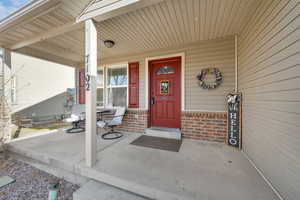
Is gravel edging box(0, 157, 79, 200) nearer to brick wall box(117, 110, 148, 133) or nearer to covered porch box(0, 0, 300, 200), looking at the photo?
covered porch box(0, 0, 300, 200)

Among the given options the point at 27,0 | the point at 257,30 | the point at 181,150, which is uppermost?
the point at 27,0

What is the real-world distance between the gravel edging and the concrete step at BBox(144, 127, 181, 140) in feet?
6.57

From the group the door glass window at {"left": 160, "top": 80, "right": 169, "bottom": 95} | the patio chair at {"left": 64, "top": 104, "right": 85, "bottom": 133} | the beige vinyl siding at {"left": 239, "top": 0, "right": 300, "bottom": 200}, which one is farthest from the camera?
the patio chair at {"left": 64, "top": 104, "right": 85, "bottom": 133}

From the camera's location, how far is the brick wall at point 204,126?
2834 mm

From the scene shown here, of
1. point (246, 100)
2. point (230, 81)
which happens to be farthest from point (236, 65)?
point (246, 100)

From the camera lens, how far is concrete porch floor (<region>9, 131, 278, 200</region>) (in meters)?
1.37

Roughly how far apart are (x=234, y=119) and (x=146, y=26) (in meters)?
2.77

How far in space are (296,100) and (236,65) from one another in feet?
6.28

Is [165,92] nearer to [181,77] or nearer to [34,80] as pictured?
[181,77]

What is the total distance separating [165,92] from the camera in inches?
141

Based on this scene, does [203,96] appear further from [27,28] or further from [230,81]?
[27,28]

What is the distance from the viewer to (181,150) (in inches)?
96.2

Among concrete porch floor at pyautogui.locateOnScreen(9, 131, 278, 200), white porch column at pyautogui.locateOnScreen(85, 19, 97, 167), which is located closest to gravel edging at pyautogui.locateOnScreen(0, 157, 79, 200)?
concrete porch floor at pyautogui.locateOnScreen(9, 131, 278, 200)

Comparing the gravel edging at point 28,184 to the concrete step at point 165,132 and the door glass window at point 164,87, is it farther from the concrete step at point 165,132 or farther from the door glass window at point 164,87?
the door glass window at point 164,87
